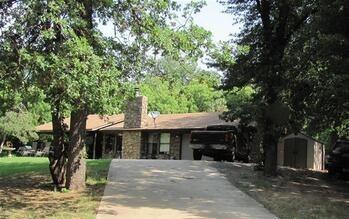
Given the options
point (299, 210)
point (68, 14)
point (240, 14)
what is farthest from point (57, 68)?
point (240, 14)

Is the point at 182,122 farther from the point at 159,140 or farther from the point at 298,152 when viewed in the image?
the point at 298,152

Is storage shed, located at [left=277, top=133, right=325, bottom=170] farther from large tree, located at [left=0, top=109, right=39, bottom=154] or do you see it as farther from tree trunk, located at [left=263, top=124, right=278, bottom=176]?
large tree, located at [left=0, top=109, right=39, bottom=154]

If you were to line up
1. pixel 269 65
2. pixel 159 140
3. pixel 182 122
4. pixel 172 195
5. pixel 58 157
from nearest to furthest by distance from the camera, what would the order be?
pixel 172 195
pixel 58 157
pixel 269 65
pixel 182 122
pixel 159 140

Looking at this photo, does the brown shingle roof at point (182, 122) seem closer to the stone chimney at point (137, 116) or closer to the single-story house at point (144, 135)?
the single-story house at point (144, 135)

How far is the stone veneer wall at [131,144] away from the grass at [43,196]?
62.6 ft

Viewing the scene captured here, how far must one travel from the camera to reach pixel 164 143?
38.6 metres

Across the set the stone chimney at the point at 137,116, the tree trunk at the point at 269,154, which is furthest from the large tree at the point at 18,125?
the tree trunk at the point at 269,154

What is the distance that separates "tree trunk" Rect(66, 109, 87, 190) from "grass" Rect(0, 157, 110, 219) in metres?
0.35

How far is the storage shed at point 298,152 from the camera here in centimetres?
3528

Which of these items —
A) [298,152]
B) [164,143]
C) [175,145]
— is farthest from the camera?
[164,143]

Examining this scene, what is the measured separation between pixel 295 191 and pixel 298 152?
19.4m

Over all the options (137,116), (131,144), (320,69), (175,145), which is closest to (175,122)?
(175,145)

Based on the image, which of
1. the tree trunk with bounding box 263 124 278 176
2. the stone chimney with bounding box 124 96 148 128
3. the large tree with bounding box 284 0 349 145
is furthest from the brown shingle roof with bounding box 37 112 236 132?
the large tree with bounding box 284 0 349 145

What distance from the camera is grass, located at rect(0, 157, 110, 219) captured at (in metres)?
12.7
